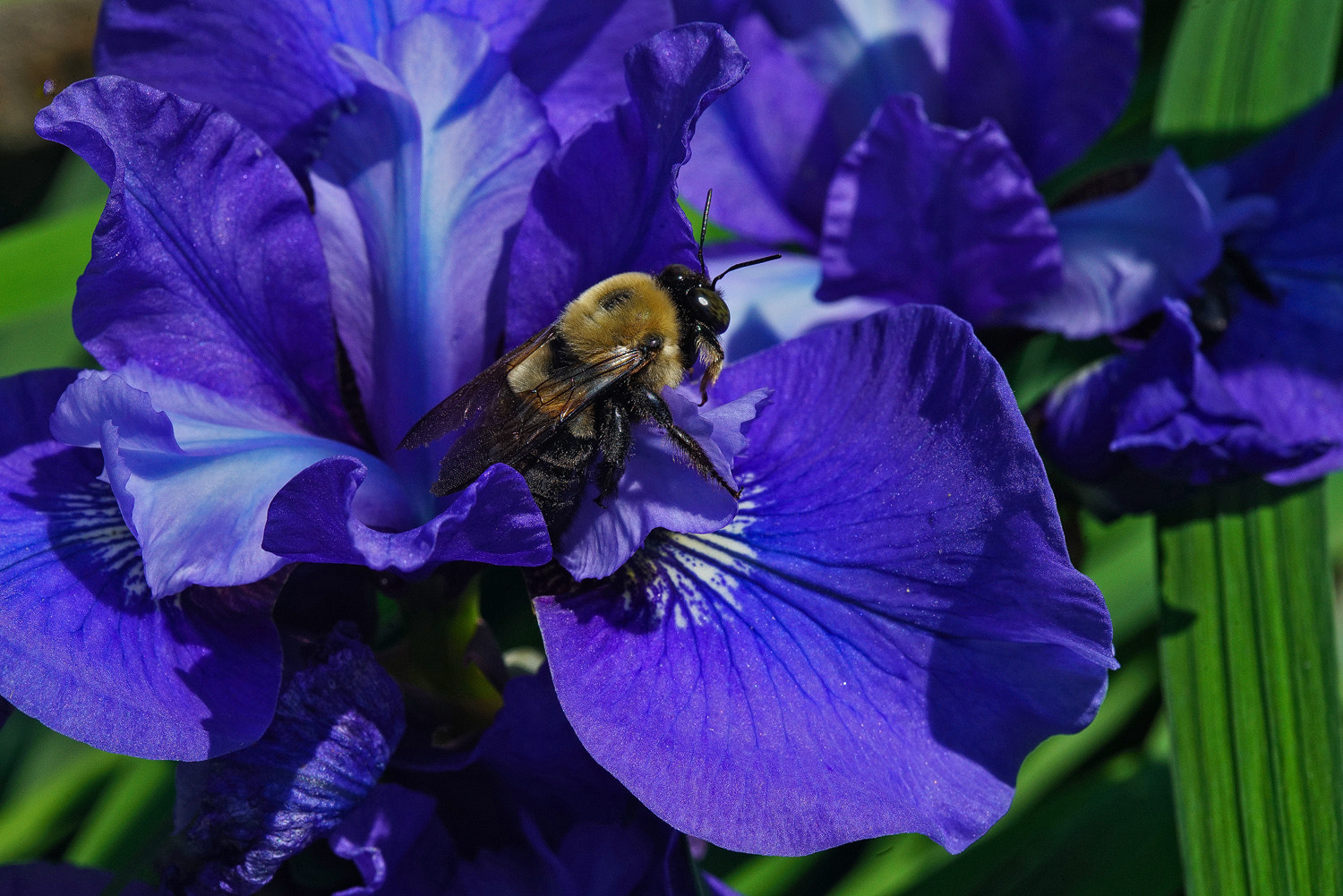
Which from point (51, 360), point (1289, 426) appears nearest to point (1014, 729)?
point (1289, 426)

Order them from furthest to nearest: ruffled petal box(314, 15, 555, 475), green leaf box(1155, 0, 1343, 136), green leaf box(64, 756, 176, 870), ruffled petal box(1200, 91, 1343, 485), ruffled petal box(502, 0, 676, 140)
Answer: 1. green leaf box(1155, 0, 1343, 136)
2. green leaf box(64, 756, 176, 870)
3. ruffled petal box(1200, 91, 1343, 485)
4. ruffled petal box(502, 0, 676, 140)
5. ruffled petal box(314, 15, 555, 475)

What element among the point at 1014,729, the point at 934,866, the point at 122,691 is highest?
the point at 122,691

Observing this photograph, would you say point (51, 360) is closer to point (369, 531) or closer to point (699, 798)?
point (369, 531)

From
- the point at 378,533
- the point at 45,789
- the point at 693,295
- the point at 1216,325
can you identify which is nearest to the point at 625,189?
the point at 693,295

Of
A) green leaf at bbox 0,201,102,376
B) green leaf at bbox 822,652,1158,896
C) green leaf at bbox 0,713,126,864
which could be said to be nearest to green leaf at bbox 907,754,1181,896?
green leaf at bbox 822,652,1158,896

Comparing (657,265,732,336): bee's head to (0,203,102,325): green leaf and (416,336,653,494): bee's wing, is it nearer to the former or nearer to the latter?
(416,336,653,494): bee's wing

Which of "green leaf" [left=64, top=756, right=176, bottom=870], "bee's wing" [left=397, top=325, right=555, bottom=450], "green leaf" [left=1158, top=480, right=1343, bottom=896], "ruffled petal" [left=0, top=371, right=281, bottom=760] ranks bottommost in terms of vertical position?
"green leaf" [left=64, top=756, right=176, bottom=870]

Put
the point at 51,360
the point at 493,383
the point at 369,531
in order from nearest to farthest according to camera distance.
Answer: the point at 369,531 < the point at 493,383 < the point at 51,360
